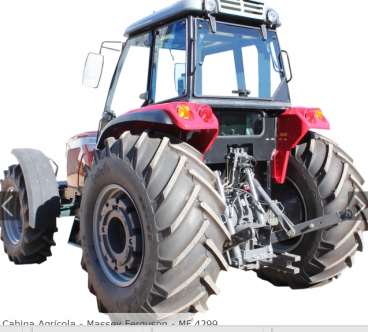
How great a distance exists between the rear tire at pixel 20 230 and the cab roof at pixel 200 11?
8.47 feet

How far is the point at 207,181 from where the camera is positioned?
3.12 meters

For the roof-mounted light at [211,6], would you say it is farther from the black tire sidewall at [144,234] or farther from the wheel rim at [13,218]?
the wheel rim at [13,218]

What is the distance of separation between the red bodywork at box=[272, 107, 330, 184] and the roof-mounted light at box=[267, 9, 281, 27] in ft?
2.75

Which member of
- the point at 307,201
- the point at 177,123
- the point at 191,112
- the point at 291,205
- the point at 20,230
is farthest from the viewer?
the point at 20,230

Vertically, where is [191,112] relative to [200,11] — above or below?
below

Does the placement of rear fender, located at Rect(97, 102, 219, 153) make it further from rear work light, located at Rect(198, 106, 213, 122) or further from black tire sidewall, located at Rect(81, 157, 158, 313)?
black tire sidewall, located at Rect(81, 157, 158, 313)

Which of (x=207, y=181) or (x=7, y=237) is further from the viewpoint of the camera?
(x=7, y=237)

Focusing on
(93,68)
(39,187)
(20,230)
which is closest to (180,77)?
(93,68)

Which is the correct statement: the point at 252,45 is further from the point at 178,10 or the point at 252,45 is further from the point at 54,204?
the point at 54,204

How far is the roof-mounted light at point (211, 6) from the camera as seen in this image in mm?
3586

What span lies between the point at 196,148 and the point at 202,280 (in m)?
1.12

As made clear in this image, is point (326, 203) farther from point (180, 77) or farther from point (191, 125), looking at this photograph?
point (180, 77)

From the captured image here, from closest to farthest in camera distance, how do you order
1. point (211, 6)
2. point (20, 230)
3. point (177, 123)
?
1. point (177, 123)
2. point (211, 6)
3. point (20, 230)

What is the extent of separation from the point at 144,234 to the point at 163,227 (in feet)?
0.80
